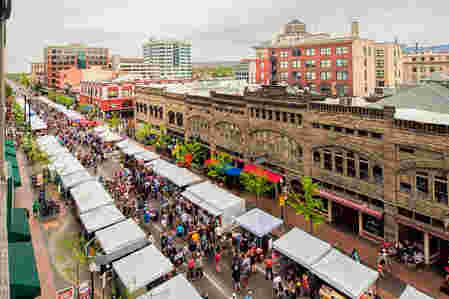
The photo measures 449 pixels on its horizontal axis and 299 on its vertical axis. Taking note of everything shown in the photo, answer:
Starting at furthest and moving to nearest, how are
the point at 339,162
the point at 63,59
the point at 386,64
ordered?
the point at 63,59 < the point at 386,64 < the point at 339,162

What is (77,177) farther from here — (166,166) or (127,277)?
(127,277)

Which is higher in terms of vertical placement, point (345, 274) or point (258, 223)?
point (258, 223)

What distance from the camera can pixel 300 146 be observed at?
3039 centimetres

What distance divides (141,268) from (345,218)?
58.1ft

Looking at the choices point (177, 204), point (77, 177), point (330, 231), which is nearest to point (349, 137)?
point (330, 231)

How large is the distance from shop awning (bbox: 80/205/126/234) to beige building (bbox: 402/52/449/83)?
385 ft

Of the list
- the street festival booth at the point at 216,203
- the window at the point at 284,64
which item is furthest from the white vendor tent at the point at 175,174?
the window at the point at 284,64

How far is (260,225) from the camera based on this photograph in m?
23.7

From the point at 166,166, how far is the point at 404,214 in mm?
24606

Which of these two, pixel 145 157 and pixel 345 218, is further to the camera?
pixel 145 157

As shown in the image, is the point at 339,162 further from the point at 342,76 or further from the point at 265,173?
the point at 342,76

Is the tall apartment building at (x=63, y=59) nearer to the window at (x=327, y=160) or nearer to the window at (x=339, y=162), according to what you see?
the window at (x=327, y=160)

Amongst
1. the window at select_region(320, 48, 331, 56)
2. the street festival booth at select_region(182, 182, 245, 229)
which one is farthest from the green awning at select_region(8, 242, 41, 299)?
the window at select_region(320, 48, 331, 56)

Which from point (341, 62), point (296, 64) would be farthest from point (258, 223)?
point (296, 64)
